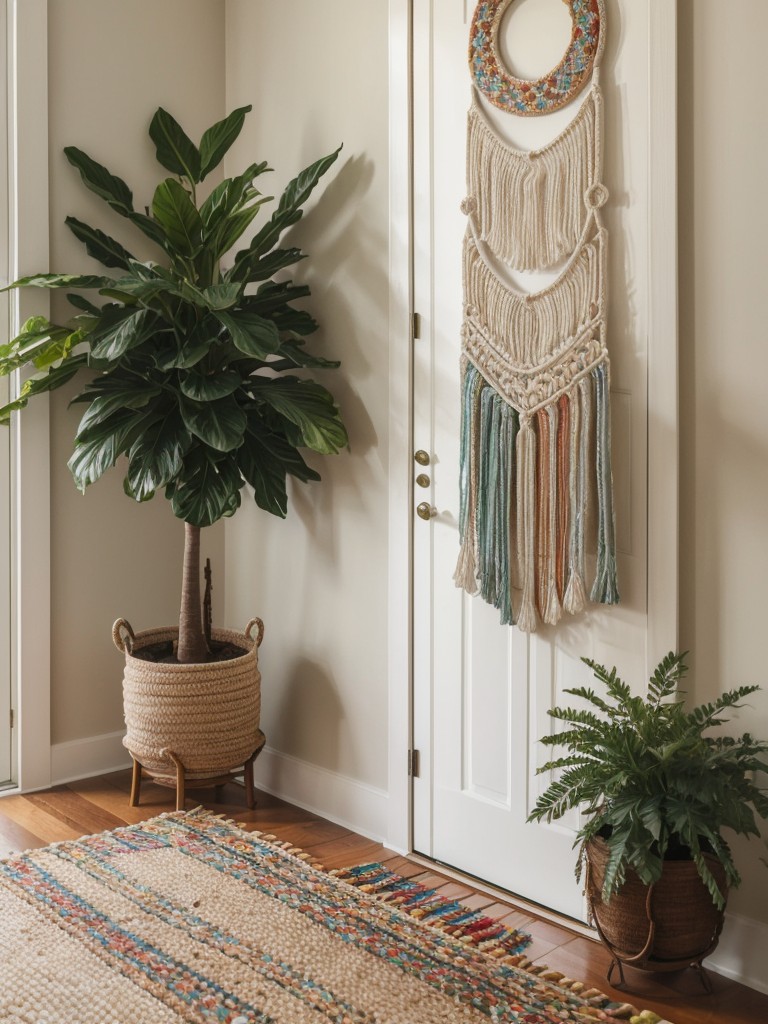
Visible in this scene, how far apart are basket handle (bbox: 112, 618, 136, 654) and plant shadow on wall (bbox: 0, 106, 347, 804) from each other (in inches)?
0.4

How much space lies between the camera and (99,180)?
3143mm

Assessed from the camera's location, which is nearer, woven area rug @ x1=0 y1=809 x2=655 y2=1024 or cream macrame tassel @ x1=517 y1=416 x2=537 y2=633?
woven area rug @ x1=0 y1=809 x2=655 y2=1024

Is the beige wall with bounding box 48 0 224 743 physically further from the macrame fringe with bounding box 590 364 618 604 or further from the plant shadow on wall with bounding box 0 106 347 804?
the macrame fringe with bounding box 590 364 618 604

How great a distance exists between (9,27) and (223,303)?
4.19 feet

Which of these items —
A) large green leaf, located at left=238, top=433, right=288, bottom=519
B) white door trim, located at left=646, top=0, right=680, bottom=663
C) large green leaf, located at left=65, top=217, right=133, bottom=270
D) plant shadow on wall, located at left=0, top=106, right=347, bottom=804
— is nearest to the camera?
white door trim, located at left=646, top=0, right=680, bottom=663

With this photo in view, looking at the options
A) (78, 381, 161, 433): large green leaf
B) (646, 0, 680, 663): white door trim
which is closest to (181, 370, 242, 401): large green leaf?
(78, 381, 161, 433): large green leaf

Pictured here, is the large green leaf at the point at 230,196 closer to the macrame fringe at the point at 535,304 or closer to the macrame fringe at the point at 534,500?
the macrame fringe at the point at 535,304

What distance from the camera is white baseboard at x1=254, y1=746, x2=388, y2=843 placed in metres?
2.93

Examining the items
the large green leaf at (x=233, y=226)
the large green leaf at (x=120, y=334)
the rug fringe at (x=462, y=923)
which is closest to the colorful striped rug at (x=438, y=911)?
the rug fringe at (x=462, y=923)

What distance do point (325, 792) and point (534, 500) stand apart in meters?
1.23

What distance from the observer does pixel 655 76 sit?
2.15 metres

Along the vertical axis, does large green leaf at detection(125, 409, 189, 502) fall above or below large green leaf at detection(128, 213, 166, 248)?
below

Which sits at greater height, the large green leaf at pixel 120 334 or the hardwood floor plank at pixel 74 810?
the large green leaf at pixel 120 334

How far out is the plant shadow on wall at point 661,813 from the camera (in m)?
1.92
